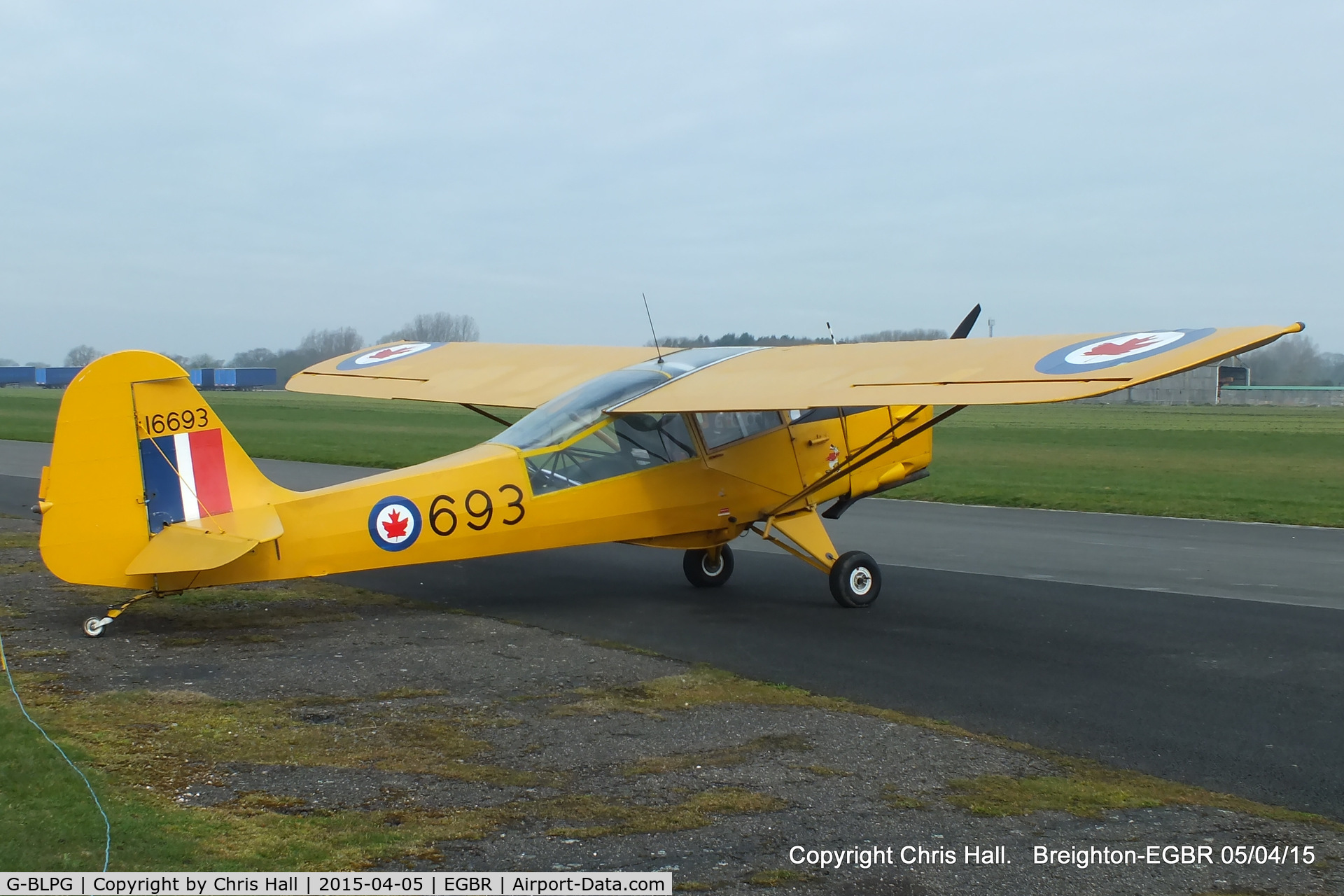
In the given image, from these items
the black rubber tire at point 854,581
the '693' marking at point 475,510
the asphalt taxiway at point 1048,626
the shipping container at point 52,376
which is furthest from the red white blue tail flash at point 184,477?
the shipping container at point 52,376

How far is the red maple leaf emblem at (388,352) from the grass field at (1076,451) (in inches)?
389

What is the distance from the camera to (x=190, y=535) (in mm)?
8375

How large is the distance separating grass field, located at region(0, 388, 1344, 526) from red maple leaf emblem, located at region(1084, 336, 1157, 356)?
1112 cm

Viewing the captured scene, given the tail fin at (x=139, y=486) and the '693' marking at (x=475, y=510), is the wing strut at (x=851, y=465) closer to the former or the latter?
the '693' marking at (x=475, y=510)

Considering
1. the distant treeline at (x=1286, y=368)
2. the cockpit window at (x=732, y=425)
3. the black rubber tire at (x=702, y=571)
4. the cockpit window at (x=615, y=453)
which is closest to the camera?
the cockpit window at (x=615, y=453)

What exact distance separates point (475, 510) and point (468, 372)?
15.1 feet

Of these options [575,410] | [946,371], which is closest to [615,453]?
[575,410]

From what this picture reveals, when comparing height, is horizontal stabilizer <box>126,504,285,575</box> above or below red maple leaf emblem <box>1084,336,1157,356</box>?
below

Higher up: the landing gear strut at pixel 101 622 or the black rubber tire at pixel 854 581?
the landing gear strut at pixel 101 622

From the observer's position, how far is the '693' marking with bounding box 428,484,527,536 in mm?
9461

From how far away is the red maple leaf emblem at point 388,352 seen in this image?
50.3 feet

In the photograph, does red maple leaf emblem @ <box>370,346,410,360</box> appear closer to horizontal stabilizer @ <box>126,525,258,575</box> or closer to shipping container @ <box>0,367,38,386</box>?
horizontal stabilizer @ <box>126,525,258,575</box>

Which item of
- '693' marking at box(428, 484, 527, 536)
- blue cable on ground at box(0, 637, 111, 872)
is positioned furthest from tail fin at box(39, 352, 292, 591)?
'693' marking at box(428, 484, 527, 536)

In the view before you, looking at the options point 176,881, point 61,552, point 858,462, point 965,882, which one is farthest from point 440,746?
point 858,462
